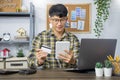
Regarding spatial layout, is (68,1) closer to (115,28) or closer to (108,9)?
(108,9)

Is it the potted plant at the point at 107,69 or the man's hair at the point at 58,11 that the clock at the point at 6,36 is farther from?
the potted plant at the point at 107,69

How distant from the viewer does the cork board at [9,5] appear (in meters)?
3.65

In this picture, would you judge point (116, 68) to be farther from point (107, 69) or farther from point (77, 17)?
point (77, 17)

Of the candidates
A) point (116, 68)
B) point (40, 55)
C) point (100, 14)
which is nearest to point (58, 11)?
point (40, 55)

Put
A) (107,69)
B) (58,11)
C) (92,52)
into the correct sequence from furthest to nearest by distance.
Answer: (58,11) → (92,52) → (107,69)

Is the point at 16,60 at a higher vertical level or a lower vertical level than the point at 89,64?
lower

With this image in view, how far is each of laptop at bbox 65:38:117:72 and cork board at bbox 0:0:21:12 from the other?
2197 mm

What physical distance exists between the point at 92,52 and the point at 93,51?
0.01 meters

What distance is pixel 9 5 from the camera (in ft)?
12.0

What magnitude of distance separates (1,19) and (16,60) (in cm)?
78

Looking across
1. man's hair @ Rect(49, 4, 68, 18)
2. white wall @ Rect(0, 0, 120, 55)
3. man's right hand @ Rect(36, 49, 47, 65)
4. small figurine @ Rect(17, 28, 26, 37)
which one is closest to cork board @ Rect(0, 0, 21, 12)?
white wall @ Rect(0, 0, 120, 55)

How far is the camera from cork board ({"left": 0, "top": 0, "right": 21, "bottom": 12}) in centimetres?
365

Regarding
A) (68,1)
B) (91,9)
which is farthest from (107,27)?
(68,1)

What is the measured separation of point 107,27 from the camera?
377 centimetres
